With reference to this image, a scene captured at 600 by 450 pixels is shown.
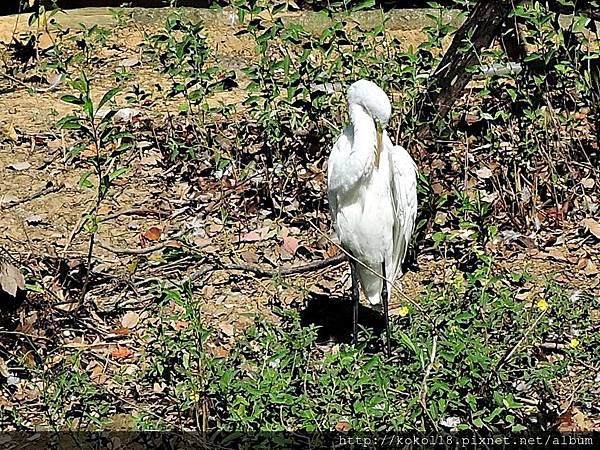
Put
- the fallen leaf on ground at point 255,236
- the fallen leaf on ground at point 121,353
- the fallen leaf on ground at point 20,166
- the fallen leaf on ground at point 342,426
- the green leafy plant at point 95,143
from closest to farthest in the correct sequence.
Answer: the fallen leaf on ground at point 342,426, the green leafy plant at point 95,143, the fallen leaf on ground at point 121,353, the fallen leaf on ground at point 255,236, the fallen leaf on ground at point 20,166

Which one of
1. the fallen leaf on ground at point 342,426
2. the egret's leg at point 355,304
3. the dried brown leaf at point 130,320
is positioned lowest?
the dried brown leaf at point 130,320

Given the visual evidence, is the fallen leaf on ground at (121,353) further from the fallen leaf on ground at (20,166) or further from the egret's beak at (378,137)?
the fallen leaf on ground at (20,166)

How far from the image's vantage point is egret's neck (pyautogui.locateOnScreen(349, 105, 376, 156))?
366cm

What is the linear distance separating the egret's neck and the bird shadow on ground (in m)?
0.85

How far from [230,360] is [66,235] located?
1401 mm

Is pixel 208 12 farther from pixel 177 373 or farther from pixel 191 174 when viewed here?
pixel 177 373

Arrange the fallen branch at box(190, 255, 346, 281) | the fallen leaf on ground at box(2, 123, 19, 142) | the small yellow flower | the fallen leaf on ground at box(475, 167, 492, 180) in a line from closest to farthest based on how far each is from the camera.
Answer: the small yellow flower, the fallen branch at box(190, 255, 346, 281), the fallen leaf on ground at box(475, 167, 492, 180), the fallen leaf on ground at box(2, 123, 19, 142)

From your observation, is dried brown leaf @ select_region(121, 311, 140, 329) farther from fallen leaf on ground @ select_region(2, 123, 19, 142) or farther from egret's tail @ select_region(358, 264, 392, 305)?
fallen leaf on ground @ select_region(2, 123, 19, 142)

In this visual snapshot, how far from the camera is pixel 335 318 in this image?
4.36m

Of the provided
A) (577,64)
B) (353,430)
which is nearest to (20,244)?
(353,430)

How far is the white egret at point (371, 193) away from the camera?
12.0ft

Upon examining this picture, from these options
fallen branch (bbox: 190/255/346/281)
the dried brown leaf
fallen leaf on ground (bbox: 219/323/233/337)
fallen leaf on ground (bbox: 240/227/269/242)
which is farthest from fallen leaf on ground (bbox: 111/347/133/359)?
fallen leaf on ground (bbox: 240/227/269/242)

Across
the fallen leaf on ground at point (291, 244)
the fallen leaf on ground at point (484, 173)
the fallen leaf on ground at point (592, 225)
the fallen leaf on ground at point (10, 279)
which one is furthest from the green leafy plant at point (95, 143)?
the fallen leaf on ground at point (592, 225)

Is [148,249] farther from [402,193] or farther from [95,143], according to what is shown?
[402,193]
